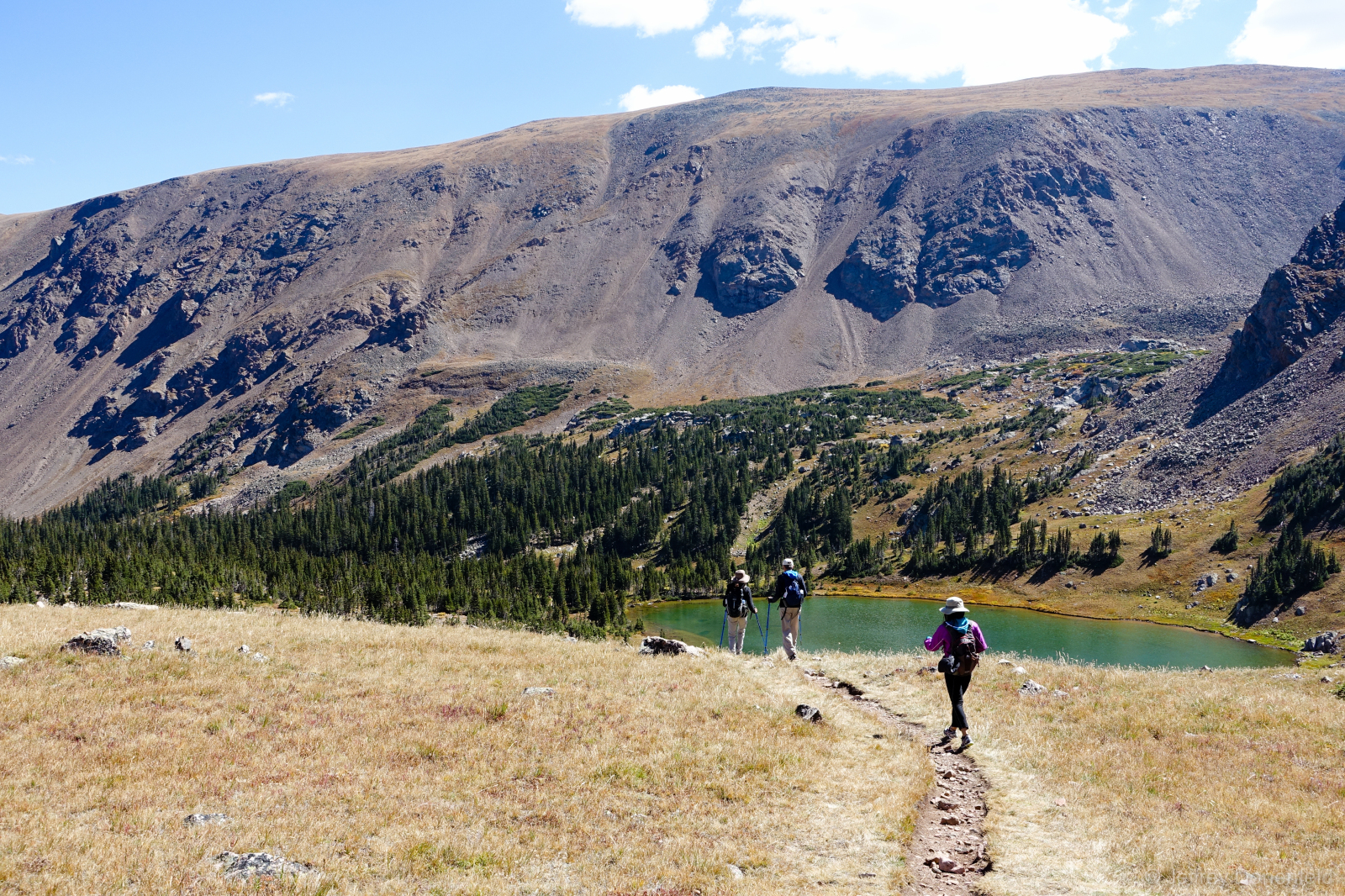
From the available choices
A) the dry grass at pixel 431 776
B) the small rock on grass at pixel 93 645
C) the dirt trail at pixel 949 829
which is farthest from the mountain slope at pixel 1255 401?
the small rock on grass at pixel 93 645

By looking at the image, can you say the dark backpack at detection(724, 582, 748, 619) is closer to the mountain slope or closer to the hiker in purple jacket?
the hiker in purple jacket

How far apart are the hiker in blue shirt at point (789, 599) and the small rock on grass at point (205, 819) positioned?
62.7 feet

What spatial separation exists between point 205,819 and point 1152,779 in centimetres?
1750

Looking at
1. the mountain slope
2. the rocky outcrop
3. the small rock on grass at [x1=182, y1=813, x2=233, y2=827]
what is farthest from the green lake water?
the small rock on grass at [x1=182, y1=813, x2=233, y2=827]

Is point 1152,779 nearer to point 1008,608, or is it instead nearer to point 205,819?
point 205,819

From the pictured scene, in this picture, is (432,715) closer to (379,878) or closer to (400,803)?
(400,803)

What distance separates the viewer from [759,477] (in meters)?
170

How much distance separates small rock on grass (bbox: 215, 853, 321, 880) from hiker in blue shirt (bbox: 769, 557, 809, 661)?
770 inches

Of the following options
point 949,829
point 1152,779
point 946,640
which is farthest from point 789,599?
point 949,829

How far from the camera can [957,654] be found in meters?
19.5

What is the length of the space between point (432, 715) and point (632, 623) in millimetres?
86333

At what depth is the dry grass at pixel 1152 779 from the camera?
40.2 feet

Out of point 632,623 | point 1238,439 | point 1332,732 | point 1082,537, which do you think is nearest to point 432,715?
point 1332,732

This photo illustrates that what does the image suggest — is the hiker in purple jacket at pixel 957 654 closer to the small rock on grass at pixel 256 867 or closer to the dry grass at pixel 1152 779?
the dry grass at pixel 1152 779
